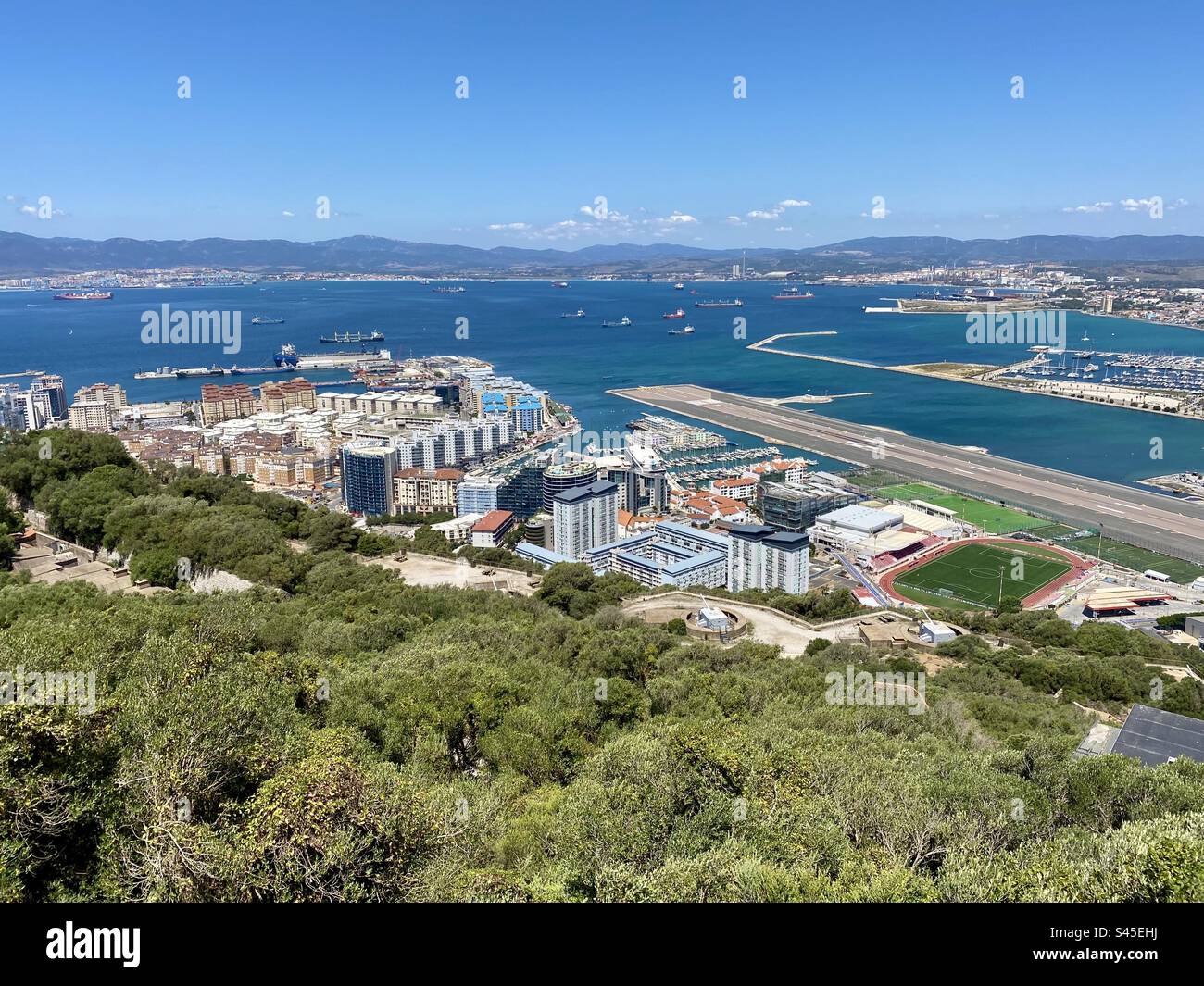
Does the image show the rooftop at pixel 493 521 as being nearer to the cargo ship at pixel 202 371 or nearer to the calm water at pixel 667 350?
the calm water at pixel 667 350

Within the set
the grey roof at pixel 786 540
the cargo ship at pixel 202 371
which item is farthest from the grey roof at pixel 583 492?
the cargo ship at pixel 202 371

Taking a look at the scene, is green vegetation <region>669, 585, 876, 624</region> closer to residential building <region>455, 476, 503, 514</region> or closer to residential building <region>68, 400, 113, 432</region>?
residential building <region>455, 476, 503, 514</region>

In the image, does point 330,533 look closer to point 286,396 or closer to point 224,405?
point 224,405

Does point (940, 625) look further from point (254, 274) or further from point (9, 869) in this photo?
point (254, 274)
